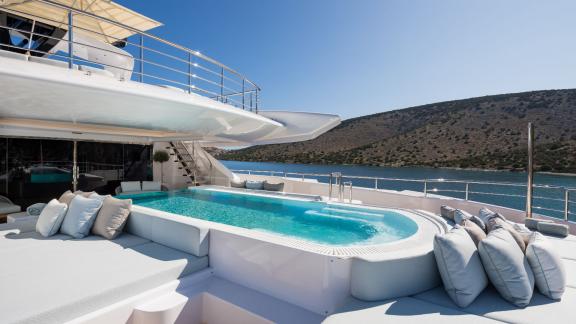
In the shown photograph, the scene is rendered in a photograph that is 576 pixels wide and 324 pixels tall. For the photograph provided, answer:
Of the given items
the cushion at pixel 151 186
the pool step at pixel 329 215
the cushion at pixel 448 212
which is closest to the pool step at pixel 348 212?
the pool step at pixel 329 215

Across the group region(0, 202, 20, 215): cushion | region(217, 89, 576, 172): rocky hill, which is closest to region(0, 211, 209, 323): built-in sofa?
region(0, 202, 20, 215): cushion

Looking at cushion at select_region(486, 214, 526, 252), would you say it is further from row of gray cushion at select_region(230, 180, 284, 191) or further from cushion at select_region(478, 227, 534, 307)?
row of gray cushion at select_region(230, 180, 284, 191)

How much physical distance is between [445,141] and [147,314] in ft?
87.5

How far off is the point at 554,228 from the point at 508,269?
275 centimetres

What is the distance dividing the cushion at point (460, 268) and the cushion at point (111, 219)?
3526 mm

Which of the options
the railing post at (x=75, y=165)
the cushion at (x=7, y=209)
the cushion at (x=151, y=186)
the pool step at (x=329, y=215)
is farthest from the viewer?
the cushion at (x=151, y=186)

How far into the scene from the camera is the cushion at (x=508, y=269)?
6.32ft

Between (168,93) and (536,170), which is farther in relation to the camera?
(536,170)

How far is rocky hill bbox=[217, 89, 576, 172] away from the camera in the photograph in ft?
61.9

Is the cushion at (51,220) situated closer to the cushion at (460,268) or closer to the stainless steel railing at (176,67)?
the stainless steel railing at (176,67)

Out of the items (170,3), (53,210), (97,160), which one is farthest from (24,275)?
(170,3)

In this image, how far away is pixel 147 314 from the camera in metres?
2.28

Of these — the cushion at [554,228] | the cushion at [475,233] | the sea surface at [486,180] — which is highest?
the cushion at [475,233]

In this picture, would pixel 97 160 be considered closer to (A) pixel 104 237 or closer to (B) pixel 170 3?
(B) pixel 170 3
